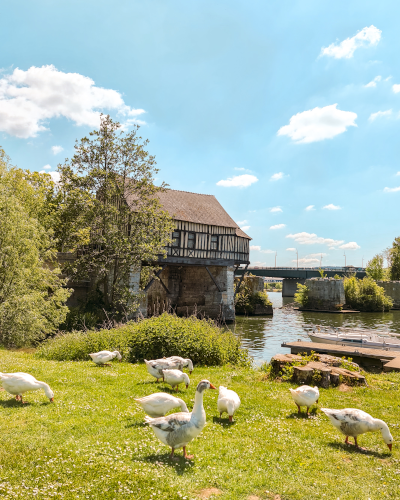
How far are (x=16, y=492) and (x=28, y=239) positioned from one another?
513 inches

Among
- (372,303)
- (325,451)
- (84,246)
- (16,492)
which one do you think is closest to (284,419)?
(325,451)

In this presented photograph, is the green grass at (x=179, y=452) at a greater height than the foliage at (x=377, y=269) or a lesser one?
lesser

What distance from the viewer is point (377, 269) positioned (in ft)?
191

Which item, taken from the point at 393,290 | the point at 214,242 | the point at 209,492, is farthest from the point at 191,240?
the point at 393,290

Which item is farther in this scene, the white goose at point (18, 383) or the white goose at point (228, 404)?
the white goose at point (18, 383)

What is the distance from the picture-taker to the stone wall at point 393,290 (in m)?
50.5

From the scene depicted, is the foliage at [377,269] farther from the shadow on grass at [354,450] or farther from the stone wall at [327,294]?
the shadow on grass at [354,450]

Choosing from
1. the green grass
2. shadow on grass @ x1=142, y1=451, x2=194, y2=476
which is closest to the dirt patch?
the green grass

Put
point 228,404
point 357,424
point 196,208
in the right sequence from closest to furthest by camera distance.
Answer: point 357,424, point 228,404, point 196,208

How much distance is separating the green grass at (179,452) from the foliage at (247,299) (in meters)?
30.0

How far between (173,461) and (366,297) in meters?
46.5

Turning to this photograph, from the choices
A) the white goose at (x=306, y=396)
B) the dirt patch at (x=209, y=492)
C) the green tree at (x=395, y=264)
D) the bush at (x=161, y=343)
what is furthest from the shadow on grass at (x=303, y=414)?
the green tree at (x=395, y=264)

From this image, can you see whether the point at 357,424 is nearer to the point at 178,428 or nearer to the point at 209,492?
the point at 209,492

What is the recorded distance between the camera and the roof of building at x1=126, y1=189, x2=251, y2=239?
94.1 ft
